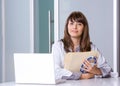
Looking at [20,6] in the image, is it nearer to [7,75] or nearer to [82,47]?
[7,75]

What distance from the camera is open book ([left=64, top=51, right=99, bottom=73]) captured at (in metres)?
2.45

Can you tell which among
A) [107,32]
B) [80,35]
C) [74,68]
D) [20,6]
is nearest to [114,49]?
[107,32]

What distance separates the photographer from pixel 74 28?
2.74 metres

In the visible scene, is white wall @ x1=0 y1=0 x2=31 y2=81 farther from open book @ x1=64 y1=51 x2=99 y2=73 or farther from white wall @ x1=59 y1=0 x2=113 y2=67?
open book @ x1=64 y1=51 x2=99 y2=73

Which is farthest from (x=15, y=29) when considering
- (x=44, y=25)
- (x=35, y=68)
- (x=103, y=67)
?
(x=35, y=68)

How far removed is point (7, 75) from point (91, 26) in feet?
6.25

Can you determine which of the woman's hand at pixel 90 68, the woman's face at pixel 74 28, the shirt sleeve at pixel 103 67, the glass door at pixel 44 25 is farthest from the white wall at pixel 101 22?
the woman's hand at pixel 90 68

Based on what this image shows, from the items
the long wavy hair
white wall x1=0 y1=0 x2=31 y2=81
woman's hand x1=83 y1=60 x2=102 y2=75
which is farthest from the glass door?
woman's hand x1=83 y1=60 x2=102 y2=75

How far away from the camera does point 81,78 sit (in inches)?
99.4

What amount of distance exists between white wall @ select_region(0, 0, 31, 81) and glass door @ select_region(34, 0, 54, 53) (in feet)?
0.51

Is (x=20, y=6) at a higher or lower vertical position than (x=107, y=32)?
higher

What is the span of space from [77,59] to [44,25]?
213cm

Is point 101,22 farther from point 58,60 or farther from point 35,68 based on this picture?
point 35,68

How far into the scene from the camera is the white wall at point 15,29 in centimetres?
480
